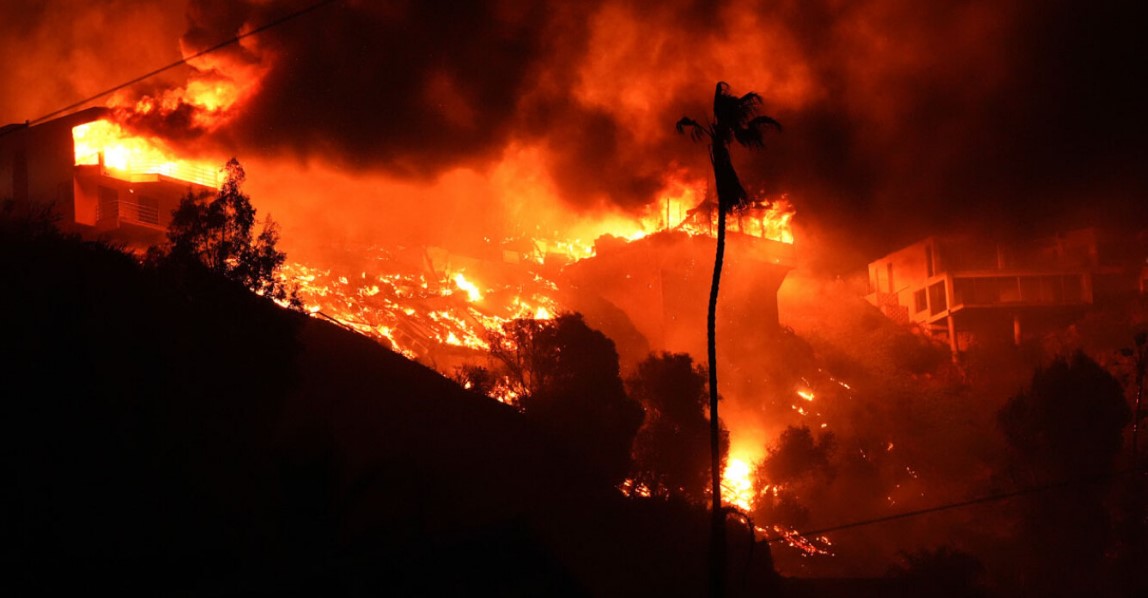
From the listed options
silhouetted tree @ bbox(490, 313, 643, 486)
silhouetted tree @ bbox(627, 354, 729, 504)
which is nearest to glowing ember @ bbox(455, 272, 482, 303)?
silhouetted tree @ bbox(627, 354, 729, 504)

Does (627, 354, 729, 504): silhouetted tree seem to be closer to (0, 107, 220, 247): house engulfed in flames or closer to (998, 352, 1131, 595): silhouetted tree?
(998, 352, 1131, 595): silhouetted tree

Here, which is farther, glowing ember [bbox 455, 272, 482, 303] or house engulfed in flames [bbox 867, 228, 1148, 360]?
house engulfed in flames [bbox 867, 228, 1148, 360]

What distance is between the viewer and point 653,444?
143ft

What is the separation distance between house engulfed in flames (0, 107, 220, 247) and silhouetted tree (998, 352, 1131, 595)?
145ft

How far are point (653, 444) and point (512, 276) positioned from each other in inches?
1525

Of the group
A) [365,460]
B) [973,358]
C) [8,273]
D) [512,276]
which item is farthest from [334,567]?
[973,358]

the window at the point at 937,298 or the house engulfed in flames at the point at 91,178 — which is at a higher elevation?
the house engulfed in flames at the point at 91,178

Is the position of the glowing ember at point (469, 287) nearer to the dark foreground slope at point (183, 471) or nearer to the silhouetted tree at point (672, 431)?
the silhouetted tree at point (672, 431)

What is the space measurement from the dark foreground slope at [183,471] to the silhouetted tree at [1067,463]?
3436 cm

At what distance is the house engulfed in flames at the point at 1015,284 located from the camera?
9556 cm

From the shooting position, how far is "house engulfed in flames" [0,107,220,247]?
166 feet

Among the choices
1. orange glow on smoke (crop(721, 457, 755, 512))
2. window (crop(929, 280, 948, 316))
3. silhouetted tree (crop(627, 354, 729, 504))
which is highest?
window (crop(929, 280, 948, 316))

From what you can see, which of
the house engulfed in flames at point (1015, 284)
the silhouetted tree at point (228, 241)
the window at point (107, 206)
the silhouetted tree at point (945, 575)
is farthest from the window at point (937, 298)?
the silhouetted tree at point (228, 241)

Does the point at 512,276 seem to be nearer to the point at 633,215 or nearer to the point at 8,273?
the point at 633,215
